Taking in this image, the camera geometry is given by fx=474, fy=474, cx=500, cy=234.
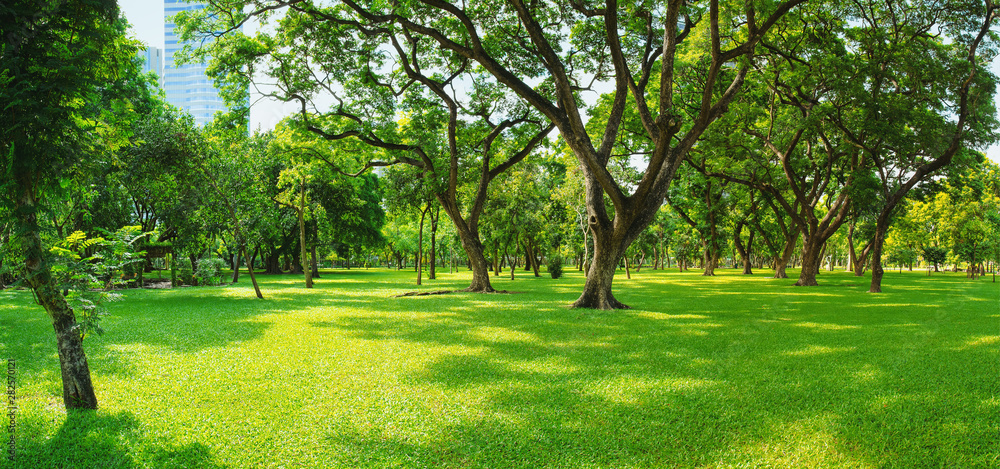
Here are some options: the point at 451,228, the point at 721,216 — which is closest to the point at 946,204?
the point at 721,216

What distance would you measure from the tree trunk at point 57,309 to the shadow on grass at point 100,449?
0.26 meters

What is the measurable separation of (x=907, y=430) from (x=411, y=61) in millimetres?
13943

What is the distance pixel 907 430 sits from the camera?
3.67m

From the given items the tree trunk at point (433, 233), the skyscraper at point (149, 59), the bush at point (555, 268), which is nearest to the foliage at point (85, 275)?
the skyscraper at point (149, 59)

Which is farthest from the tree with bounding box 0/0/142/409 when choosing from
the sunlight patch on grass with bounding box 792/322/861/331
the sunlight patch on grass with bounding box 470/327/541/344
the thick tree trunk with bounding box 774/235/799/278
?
the thick tree trunk with bounding box 774/235/799/278

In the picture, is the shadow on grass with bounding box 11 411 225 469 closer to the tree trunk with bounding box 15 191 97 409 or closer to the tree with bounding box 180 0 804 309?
the tree trunk with bounding box 15 191 97 409

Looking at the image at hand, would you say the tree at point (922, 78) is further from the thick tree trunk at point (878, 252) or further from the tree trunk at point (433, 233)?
the tree trunk at point (433, 233)

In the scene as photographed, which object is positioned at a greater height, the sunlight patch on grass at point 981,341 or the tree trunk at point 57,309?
the tree trunk at point 57,309

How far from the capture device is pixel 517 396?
445 cm

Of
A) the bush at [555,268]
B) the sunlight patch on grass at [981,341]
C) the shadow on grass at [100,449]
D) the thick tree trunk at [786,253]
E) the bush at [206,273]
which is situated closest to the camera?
the shadow on grass at [100,449]

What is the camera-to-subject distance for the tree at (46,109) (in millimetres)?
3262

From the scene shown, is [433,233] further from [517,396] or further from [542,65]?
[517,396]

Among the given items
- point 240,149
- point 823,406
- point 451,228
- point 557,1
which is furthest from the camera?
point 451,228

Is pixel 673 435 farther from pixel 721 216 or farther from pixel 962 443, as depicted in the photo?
pixel 721 216
